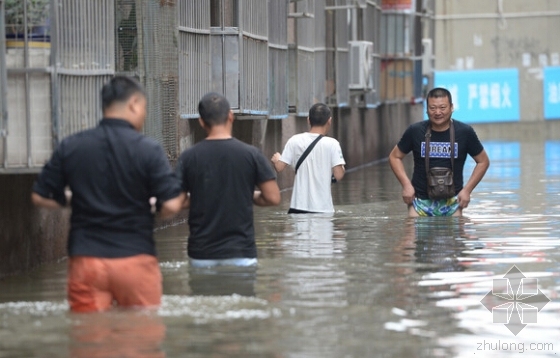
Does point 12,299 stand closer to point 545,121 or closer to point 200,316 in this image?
point 200,316

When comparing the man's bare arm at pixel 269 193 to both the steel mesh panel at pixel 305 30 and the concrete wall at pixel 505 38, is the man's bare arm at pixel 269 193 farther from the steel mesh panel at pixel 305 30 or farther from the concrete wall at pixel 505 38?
the concrete wall at pixel 505 38

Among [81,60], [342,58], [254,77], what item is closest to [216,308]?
[81,60]

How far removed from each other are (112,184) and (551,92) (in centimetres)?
4336

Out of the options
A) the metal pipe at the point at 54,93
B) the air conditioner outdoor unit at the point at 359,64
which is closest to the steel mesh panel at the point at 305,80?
the air conditioner outdoor unit at the point at 359,64

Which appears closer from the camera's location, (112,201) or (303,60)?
(112,201)

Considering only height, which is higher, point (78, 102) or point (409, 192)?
point (78, 102)

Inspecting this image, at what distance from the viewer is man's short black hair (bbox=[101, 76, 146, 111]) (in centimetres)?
805

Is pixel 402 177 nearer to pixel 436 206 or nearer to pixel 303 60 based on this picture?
pixel 436 206

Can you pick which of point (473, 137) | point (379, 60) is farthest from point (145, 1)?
point (379, 60)

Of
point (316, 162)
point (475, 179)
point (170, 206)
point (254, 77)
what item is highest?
point (254, 77)

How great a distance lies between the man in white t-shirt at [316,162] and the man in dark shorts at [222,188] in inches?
194

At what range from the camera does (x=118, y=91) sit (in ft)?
26.4

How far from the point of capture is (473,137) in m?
13.4

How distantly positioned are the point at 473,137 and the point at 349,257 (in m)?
1.89
